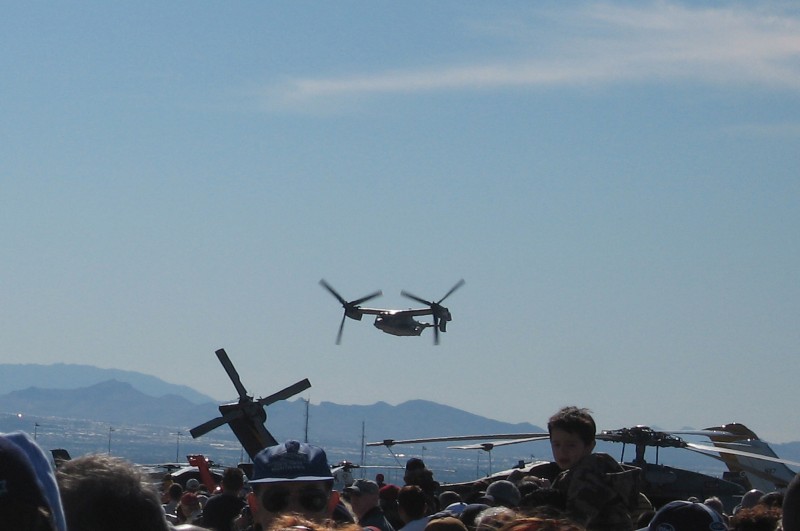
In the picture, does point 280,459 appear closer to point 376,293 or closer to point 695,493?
point 695,493

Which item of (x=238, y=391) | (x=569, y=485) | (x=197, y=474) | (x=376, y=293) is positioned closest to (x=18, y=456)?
(x=569, y=485)

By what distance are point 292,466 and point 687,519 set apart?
74.3 inches

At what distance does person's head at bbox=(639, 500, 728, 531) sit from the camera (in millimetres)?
5484

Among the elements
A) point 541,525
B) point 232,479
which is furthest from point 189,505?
point 541,525

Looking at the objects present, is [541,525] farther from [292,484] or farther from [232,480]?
[232,480]

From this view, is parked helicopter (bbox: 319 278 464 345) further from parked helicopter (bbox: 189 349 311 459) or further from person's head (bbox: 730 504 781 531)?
person's head (bbox: 730 504 781 531)

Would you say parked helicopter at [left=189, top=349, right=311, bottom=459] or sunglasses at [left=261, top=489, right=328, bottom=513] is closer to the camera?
sunglasses at [left=261, top=489, right=328, bottom=513]

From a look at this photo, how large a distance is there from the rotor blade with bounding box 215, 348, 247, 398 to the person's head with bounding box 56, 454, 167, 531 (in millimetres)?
27093

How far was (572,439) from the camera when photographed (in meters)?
7.11

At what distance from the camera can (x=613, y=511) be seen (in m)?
6.84

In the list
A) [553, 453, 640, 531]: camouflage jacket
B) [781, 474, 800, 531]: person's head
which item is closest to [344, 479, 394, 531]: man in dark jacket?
[553, 453, 640, 531]: camouflage jacket

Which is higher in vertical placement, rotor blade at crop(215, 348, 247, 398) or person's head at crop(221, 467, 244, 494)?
rotor blade at crop(215, 348, 247, 398)

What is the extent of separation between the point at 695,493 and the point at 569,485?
17.3 metres

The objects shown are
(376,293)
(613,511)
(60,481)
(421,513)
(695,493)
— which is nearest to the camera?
(60,481)
